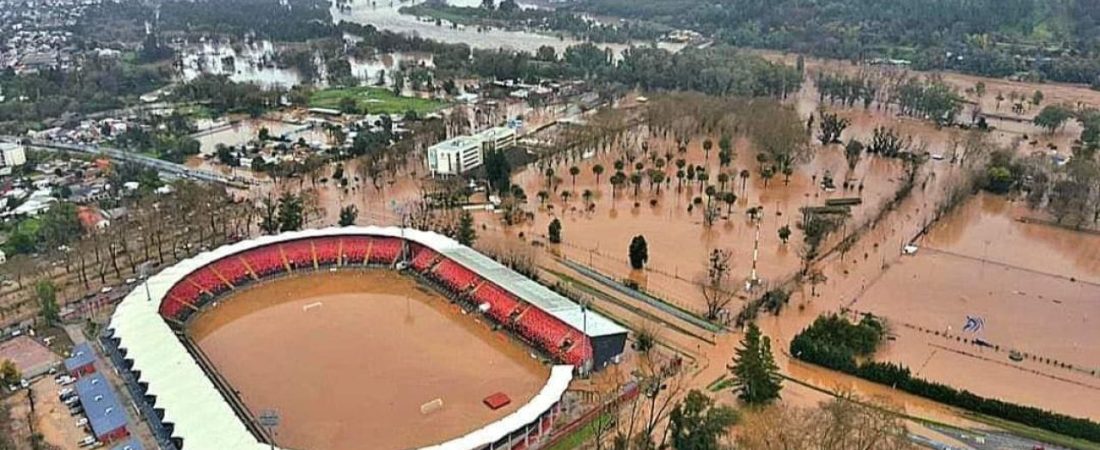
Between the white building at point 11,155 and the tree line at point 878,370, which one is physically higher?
the white building at point 11,155

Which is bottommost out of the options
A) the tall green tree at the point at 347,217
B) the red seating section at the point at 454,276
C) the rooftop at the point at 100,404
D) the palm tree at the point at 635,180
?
the rooftop at the point at 100,404

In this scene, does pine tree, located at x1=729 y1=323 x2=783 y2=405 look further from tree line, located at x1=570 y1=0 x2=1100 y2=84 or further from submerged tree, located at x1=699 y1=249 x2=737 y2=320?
tree line, located at x1=570 y1=0 x2=1100 y2=84

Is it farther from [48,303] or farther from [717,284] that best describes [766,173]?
[48,303]

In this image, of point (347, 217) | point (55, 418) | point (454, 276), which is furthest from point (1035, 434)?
point (347, 217)

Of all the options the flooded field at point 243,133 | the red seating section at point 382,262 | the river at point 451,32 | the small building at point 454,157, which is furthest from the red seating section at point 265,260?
the river at point 451,32

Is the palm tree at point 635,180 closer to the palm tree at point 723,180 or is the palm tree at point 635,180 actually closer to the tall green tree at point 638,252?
the palm tree at point 723,180

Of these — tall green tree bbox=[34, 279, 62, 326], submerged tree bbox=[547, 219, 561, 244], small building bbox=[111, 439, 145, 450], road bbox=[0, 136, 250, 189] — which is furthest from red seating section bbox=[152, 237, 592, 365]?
road bbox=[0, 136, 250, 189]

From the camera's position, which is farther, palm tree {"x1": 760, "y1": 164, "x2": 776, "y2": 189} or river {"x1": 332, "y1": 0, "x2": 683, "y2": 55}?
river {"x1": 332, "y1": 0, "x2": 683, "y2": 55}
